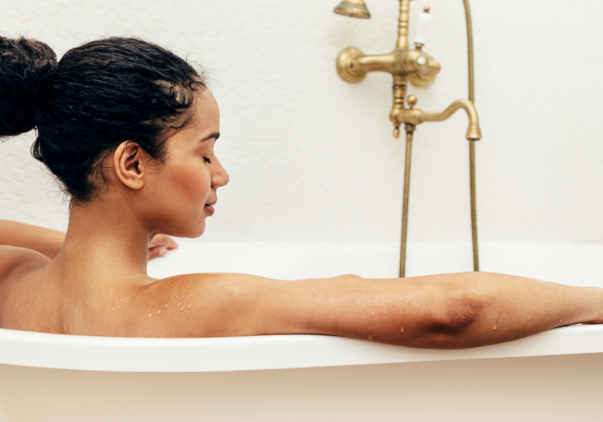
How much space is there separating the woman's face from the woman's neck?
0.04 m

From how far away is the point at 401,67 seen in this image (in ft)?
4.21

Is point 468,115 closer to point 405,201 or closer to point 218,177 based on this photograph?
point 405,201

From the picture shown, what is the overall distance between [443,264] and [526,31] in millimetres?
748

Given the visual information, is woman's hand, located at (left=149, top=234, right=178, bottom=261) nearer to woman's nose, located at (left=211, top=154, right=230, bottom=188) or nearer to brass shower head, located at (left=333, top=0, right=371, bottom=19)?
woman's nose, located at (left=211, top=154, right=230, bottom=188)

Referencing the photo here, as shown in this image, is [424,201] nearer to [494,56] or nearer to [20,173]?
[494,56]

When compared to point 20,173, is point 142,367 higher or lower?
lower

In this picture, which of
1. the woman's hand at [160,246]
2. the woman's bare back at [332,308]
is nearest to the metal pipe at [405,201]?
the woman's hand at [160,246]

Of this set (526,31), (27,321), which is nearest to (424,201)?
(526,31)

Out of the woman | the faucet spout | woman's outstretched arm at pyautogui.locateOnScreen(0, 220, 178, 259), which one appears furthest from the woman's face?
the faucet spout

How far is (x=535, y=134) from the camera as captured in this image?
1566 millimetres

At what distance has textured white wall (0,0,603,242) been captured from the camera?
1271mm

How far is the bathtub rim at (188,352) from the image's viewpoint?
519mm

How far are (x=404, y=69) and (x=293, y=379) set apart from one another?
92cm

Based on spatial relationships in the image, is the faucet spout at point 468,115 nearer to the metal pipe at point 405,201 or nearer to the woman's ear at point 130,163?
the metal pipe at point 405,201
